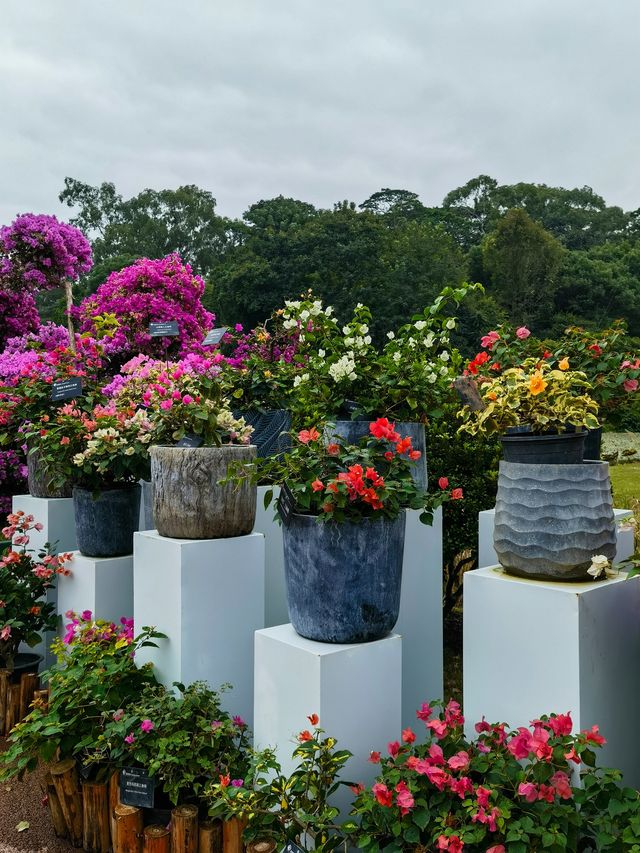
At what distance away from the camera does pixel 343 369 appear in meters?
2.34

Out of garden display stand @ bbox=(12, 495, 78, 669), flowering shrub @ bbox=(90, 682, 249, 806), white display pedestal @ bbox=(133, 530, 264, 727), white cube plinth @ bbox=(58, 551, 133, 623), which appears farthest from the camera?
garden display stand @ bbox=(12, 495, 78, 669)

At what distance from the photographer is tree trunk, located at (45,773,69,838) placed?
215cm

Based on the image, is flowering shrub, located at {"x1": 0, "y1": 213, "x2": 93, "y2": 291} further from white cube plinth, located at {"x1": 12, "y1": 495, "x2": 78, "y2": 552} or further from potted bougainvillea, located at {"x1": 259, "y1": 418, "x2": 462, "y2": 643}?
potted bougainvillea, located at {"x1": 259, "y1": 418, "x2": 462, "y2": 643}

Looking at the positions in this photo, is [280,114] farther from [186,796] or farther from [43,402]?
[186,796]

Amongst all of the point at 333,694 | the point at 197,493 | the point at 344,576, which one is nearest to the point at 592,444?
the point at 344,576

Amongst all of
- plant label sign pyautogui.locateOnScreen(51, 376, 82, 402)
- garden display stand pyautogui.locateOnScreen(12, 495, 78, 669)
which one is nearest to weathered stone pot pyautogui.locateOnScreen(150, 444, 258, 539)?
plant label sign pyautogui.locateOnScreen(51, 376, 82, 402)

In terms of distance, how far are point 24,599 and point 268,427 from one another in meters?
1.32

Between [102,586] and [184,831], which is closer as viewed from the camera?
[184,831]

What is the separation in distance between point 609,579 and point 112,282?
14.8ft

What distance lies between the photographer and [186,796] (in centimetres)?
192

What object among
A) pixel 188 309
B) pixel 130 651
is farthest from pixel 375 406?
pixel 188 309

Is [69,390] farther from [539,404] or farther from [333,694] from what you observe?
[539,404]

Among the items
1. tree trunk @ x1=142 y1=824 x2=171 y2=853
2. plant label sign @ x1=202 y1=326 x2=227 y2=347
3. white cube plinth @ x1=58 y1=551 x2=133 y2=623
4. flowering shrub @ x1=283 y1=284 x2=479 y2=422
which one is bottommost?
tree trunk @ x1=142 y1=824 x2=171 y2=853

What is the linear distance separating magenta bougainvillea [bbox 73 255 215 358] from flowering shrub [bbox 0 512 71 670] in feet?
7.16
